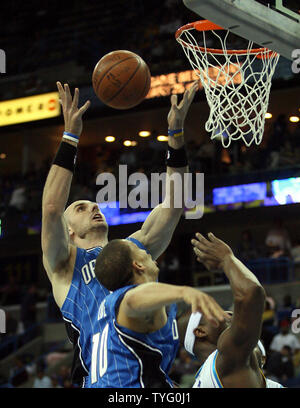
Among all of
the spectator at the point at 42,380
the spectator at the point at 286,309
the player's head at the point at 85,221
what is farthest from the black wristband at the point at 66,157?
the spectator at the point at 42,380

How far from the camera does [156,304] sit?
2812 mm

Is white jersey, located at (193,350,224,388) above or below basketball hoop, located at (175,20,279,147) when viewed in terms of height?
below

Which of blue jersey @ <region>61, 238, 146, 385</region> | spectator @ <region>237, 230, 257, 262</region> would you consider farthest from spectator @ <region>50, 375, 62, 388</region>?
blue jersey @ <region>61, 238, 146, 385</region>

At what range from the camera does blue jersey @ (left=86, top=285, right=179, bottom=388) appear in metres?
3.21

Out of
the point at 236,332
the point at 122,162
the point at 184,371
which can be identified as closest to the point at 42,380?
the point at 184,371

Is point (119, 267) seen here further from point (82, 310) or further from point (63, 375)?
point (63, 375)

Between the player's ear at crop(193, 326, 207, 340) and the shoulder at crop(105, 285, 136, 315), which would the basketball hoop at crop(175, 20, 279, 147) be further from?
the shoulder at crop(105, 285, 136, 315)

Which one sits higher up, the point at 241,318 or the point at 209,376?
the point at 241,318

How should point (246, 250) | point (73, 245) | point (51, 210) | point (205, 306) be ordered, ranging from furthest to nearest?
1. point (246, 250)
2. point (73, 245)
3. point (51, 210)
4. point (205, 306)

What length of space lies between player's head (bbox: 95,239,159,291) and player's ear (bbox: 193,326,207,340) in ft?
1.58

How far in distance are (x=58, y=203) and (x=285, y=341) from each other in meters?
6.45

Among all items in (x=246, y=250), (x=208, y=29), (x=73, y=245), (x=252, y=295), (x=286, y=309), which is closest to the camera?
(x=252, y=295)

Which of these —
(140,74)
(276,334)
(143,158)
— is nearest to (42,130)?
(143,158)

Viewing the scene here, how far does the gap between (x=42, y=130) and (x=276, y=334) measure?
8.39m
